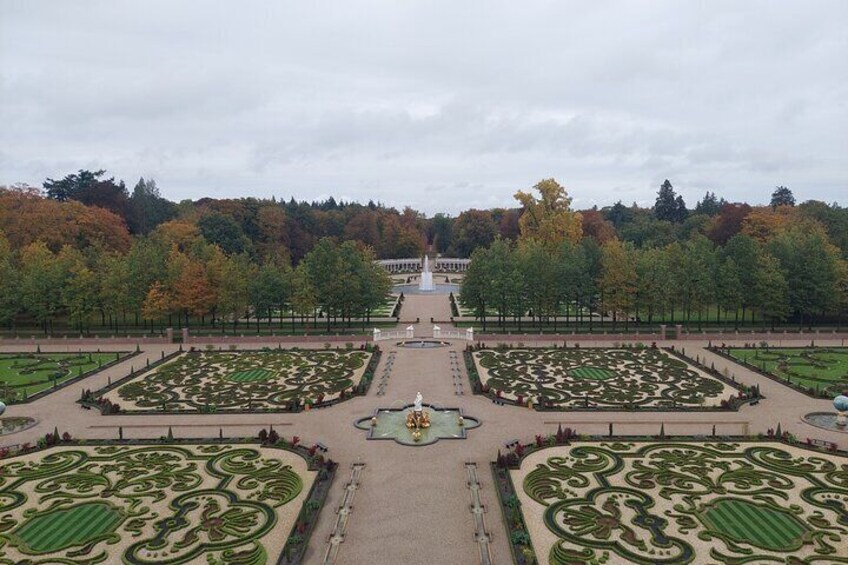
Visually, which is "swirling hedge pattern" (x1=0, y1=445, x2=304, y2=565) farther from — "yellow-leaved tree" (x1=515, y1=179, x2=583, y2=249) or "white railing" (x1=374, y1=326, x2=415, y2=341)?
"yellow-leaved tree" (x1=515, y1=179, x2=583, y2=249)

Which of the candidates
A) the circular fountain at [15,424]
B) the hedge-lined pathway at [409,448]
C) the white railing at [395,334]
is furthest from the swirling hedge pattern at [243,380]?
the white railing at [395,334]

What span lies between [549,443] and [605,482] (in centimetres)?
464

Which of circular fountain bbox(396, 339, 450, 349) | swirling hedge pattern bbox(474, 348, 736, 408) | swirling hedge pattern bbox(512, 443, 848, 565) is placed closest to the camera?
swirling hedge pattern bbox(512, 443, 848, 565)

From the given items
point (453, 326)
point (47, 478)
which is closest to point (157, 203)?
point (453, 326)

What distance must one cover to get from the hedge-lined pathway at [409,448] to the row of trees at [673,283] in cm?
1600

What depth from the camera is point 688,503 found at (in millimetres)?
24594

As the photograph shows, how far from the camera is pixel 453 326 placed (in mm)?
69375

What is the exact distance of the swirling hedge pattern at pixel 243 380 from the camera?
39375 mm

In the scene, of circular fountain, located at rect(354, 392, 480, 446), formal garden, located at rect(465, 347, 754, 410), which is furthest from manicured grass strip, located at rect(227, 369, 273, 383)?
formal garden, located at rect(465, 347, 754, 410)

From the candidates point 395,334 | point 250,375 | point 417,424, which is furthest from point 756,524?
point 395,334

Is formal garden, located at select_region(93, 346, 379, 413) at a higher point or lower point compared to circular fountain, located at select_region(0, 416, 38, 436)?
higher

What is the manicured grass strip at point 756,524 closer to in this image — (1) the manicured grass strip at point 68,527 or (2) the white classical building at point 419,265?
(1) the manicured grass strip at point 68,527

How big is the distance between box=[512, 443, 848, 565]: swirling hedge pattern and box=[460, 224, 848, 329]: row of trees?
3519 cm

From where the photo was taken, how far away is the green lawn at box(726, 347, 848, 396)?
43188 millimetres
